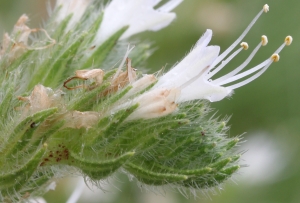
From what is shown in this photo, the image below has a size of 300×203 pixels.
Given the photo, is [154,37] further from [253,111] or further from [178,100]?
[178,100]

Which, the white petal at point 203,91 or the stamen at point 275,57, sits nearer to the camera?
the white petal at point 203,91

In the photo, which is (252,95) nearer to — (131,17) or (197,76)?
(131,17)

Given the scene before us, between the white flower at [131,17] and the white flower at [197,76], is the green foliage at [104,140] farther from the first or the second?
the white flower at [131,17]

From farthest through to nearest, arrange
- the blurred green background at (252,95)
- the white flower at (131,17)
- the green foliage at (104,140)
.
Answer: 1. the blurred green background at (252,95)
2. the white flower at (131,17)
3. the green foliage at (104,140)

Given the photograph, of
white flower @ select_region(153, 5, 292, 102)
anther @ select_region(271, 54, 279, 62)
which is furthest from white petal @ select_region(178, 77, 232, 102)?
anther @ select_region(271, 54, 279, 62)

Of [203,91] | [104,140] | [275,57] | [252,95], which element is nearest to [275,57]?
[275,57]

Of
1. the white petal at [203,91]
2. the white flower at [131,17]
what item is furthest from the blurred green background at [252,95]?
the white petal at [203,91]

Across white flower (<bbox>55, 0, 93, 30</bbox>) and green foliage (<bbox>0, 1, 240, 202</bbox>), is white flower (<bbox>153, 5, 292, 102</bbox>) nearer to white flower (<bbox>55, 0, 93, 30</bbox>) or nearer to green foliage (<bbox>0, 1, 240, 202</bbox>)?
green foliage (<bbox>0, 1, 240, 202</bbox>)
